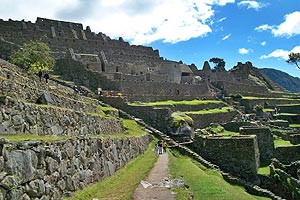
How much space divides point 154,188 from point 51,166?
4.48 metres

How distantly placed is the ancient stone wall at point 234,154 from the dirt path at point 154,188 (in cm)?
679

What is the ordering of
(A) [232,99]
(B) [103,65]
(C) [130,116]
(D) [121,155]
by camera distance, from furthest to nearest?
1. (A) [232,99]
2. (B) [103,65]
3. (C) [130,116]
4. (D) [121,155]

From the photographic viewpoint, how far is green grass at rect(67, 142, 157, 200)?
31.1ft

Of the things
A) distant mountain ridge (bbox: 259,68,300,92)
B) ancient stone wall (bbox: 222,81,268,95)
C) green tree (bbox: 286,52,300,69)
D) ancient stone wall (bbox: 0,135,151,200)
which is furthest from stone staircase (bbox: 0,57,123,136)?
distant mountain ridge (bbox: 259,68,300,92)

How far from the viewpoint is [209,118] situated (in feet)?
117

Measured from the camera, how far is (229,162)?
21531 millimetres

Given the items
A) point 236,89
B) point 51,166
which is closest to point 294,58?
point 236,89

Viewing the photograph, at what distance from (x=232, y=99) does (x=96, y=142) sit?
43.2 metres

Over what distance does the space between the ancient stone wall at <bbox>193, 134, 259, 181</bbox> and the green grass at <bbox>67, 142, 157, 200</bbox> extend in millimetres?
Result: 6131

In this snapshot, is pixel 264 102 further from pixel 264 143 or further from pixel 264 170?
pixel 264 170

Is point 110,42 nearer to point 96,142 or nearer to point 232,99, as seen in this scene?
point 232,99

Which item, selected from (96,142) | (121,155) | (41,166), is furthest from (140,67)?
(41,166)

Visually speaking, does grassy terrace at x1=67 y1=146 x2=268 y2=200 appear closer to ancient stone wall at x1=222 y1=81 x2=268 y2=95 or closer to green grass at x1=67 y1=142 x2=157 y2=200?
green grass at x1=67 y1=142 x2=157 y2=200

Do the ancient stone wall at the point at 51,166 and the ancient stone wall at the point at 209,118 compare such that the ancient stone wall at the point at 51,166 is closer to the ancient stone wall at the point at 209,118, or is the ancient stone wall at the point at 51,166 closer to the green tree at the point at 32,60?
the green tree at the point at 32,60
